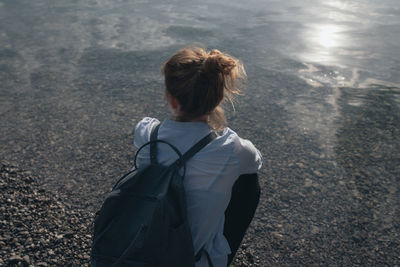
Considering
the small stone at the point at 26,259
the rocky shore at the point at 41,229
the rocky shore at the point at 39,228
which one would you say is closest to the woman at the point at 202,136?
the rocky shore at the point at 41,229

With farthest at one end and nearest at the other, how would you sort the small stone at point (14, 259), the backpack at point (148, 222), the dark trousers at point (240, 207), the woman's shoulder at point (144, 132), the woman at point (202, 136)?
1. the small stone at point (14, 259)
2. the dark trousers at point (240, 207)
3. the woman's shoulder at point (144, 132)
4. the woman at point (202, 136)
5. the backpack at point (148, 222)

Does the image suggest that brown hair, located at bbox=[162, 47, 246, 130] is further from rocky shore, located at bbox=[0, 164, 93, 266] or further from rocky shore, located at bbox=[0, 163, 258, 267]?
rocky shore, located at bbox=[0, 164, 93, 266]

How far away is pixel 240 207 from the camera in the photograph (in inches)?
88.4

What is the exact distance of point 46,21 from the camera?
33.5ft

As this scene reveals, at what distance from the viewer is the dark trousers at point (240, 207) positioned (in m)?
2.16

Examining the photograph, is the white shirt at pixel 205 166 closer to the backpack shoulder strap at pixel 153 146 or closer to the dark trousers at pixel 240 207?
the backpack shoulder strap at pixel 153 146

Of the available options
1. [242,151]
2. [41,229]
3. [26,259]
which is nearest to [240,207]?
[242,151]

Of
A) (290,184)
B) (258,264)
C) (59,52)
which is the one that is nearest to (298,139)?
(290,184)

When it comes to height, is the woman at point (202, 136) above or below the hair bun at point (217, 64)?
below

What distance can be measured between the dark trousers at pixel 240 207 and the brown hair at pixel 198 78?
547 mm

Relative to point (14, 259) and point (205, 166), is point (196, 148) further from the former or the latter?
point (14, 259)

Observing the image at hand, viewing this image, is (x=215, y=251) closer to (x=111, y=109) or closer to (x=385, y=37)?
(x=111, y=109)

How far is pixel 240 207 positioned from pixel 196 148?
0.61 meters

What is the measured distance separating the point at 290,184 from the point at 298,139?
3.49 ft
